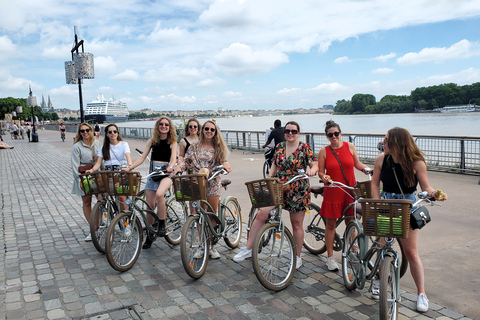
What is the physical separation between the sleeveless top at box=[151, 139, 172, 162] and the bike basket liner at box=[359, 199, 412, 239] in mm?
3185

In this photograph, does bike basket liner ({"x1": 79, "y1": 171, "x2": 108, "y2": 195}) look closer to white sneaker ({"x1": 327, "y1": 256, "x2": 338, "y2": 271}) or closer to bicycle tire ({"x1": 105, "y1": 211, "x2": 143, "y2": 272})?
bicycle tire ({"x1": 105, "y1": 211, "x2": 143, "y2": 272})

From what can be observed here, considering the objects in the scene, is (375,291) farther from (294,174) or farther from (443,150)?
(443,150)

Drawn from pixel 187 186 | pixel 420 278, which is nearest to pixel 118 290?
pixel 187 186

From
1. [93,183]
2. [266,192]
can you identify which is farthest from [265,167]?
[266,192]

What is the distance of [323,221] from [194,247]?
1.52 meters

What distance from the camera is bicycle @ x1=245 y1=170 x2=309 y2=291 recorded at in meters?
4.02

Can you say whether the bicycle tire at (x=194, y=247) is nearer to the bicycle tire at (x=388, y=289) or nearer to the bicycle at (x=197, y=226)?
the bicycle at (x=197, y=226)

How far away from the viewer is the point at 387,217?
10.2 feet

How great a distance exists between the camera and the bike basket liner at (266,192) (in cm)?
400

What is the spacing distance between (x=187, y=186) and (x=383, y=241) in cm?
200

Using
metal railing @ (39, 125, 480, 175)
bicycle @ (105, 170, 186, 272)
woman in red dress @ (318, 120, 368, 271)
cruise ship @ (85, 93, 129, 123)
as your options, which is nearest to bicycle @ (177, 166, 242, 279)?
bicycle @ (105, 170, 186, 272)

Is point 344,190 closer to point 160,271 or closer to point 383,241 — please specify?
point 383,241

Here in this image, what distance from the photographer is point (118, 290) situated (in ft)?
14.0

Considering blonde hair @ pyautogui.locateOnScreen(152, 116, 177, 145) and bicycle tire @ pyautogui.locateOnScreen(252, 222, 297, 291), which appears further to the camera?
blonde hair @ pyautogui.locateOnScreen(152, 116, 177, 145)
